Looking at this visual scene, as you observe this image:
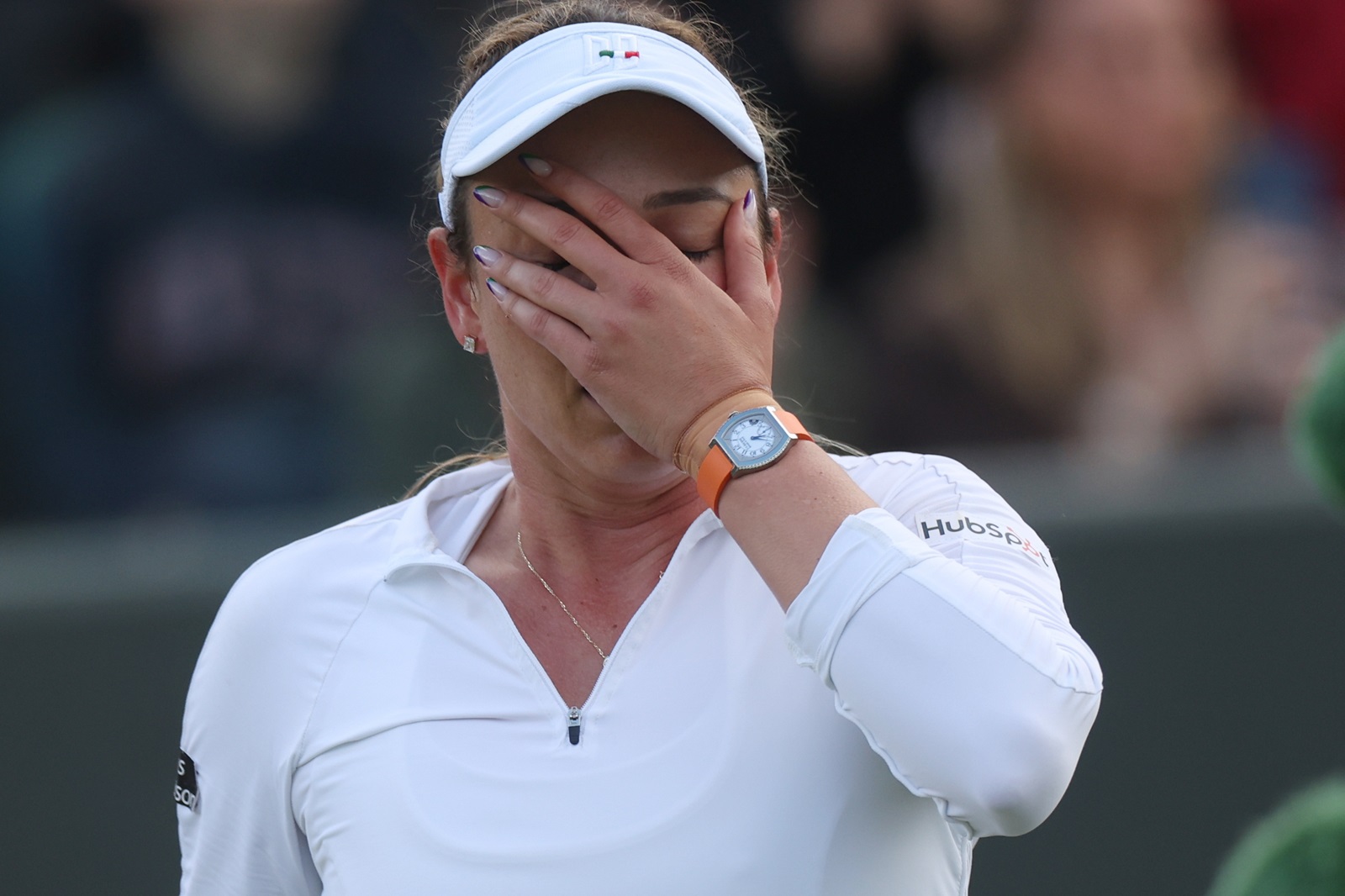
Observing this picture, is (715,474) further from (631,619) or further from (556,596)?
(556,596)

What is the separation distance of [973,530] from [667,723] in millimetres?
379

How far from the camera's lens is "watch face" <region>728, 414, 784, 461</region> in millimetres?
1574

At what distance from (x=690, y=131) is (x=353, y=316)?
279 cm

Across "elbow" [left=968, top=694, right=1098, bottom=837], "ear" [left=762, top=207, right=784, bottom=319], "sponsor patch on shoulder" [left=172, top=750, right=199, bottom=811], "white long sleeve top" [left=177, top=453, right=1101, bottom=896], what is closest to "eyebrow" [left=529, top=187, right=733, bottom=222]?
"ear" [left=762, top=207, right=784, bottom=319]

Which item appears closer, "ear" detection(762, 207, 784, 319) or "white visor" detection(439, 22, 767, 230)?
"white visor" detection(439, 22, 767, 230)

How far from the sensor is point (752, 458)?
1571mm

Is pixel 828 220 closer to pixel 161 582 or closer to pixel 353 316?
pixel 353 316

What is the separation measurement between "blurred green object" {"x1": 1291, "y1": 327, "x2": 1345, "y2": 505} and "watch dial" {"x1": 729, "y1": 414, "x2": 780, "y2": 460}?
59 cm

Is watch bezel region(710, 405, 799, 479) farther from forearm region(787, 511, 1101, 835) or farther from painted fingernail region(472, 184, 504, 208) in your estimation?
painted fingernail region(472, 184, 504, 208)

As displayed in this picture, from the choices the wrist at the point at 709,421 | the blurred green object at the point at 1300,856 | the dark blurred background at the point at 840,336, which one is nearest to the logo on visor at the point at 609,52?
the wrist at the point at 709,421

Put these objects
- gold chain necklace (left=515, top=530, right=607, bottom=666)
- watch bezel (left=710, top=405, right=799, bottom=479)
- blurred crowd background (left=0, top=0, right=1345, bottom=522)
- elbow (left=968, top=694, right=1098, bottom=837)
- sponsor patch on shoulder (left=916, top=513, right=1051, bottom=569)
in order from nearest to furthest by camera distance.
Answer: elbow (left=968, top=694, right=1098, bottom=837) < watch bezel (left=710, top=405, right=799, bottom=479) < sponsor patch on shoulder (left=916, top=513, right=1051, bottom=569) < gold chain necklace (left=515, top=530, right=607, bottom=666) < blurred crowd background (left=0, top=0, right=1345, bottom=522)

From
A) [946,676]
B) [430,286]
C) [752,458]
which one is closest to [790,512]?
[752,458]

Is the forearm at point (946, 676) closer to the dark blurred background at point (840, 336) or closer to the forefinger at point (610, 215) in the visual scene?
the forefinger at point (610, 215)

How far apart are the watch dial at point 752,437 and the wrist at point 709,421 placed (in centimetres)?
2
